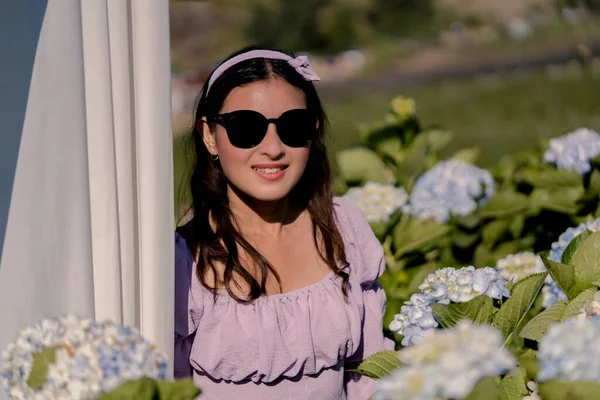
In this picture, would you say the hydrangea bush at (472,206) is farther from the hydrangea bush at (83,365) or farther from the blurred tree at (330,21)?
the blurred tree at (330,21)

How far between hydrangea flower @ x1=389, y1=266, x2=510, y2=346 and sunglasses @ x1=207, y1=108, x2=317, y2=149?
573 millimetres

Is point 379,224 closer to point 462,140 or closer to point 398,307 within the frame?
point 398,307

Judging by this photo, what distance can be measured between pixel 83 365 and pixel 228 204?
132cm

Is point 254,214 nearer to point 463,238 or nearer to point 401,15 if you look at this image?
point 463,238

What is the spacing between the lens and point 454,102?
33.8 ft

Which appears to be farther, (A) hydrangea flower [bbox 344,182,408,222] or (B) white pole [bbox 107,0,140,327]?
(A) hydrangea flower [bbox 344,182,408,222]

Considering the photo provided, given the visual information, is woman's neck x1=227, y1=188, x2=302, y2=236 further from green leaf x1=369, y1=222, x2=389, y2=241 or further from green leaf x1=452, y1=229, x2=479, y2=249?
green leaf x1=452, y1=229, x2=479, y2=249

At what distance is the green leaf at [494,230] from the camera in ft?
11.5

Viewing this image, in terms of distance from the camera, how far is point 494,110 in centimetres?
989

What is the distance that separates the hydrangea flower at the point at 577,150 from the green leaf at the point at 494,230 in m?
0.30

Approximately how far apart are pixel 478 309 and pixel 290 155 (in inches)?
28.6

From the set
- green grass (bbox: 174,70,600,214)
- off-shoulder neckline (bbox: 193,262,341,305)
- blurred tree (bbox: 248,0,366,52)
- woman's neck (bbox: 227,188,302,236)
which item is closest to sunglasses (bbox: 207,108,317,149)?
woman's neck (bbox: 227,188,302,236)

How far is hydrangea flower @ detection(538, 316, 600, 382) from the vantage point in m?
1.24

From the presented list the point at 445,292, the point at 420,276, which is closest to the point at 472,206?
the point at 420,276
